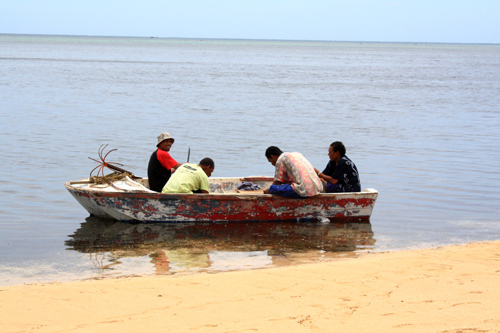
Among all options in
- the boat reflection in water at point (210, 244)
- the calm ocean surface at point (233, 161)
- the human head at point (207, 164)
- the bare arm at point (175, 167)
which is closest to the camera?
the boat reflection in water at point (210, 244)

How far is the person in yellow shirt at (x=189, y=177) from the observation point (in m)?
8.66

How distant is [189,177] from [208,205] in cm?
54

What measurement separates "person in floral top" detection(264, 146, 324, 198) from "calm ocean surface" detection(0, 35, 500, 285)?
0.58 meters

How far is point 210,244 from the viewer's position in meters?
7.96

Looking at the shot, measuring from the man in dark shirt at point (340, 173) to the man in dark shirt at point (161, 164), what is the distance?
2.45 meters

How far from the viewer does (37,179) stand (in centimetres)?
1180

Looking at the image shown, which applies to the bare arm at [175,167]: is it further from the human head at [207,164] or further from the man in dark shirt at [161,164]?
the human head at [207,164]

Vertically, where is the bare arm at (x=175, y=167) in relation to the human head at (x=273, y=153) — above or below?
below

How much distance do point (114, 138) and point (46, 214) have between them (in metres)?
7.58

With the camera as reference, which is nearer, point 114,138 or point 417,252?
point 417,252

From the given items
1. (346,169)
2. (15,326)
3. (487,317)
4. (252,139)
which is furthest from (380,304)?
(252,139)

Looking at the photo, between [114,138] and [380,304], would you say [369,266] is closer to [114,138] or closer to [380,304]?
[380,304]

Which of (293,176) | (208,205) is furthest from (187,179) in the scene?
(293,176)

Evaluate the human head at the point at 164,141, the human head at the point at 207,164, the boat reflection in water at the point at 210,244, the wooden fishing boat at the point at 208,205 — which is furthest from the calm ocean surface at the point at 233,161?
the human head at the point at 164,141
